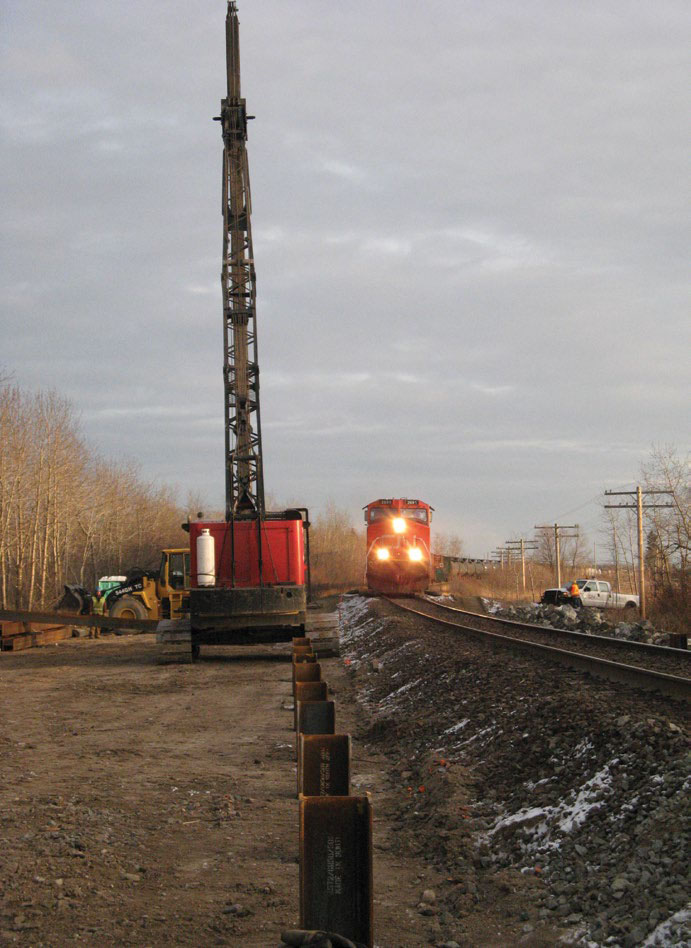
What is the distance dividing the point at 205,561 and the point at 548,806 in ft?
44.0

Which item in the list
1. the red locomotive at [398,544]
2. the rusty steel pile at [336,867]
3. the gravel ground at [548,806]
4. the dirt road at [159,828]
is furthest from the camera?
the red locomotive at [398,544]

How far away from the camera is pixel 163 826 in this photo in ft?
23.8

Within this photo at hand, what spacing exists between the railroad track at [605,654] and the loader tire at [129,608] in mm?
9165

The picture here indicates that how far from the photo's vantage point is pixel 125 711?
1351cm

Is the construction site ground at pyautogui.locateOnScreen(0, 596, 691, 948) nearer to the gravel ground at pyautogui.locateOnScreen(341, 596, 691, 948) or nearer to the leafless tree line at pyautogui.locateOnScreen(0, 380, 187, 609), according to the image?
the gravel ground at pyautogui.locateOnScreen(341, 596, 691, 948)

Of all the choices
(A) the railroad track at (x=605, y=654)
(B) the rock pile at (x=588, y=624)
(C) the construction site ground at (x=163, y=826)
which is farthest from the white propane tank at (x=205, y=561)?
(B) the rock pile at (x=588, y=624)

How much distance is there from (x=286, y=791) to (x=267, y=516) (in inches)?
481

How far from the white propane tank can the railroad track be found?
575 centimetres

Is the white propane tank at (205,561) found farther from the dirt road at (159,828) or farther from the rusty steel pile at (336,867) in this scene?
the rusty steel pile at (336,867)

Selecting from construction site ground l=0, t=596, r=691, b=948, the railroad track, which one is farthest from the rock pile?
construction site ground l=0, t=596, r=691, b=948

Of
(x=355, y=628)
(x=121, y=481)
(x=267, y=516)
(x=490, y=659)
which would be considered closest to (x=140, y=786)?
(x=490, y=659)

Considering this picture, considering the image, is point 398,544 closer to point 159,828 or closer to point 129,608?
point 129,608

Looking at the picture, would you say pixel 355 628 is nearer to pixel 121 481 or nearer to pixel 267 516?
pixel 267 516

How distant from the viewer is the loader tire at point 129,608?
1126 inches
